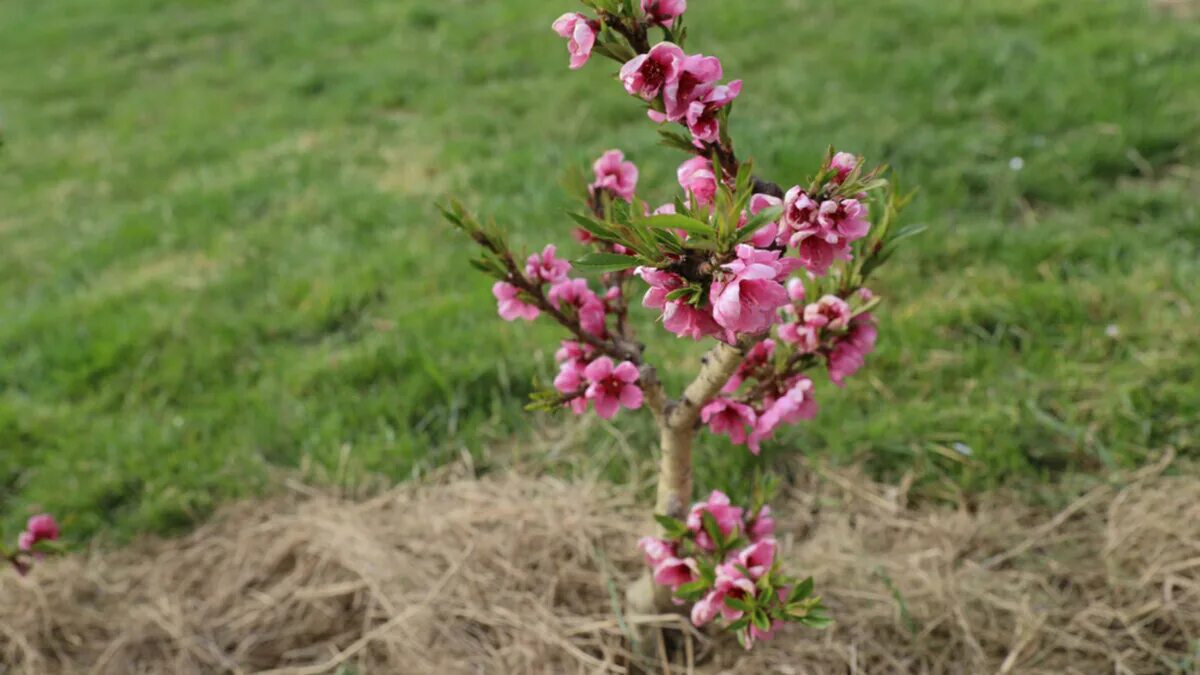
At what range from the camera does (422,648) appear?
2.52 metres

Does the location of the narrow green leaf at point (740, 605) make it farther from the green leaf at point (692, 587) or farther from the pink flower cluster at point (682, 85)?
the pink flower cluster at point (682, 85)

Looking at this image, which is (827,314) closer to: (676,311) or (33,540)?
(676,311)

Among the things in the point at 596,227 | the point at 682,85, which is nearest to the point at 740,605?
the point at 596,227

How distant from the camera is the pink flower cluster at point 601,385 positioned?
1.90 metres

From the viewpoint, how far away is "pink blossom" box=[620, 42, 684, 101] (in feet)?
4.74

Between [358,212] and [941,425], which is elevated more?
[358,212]

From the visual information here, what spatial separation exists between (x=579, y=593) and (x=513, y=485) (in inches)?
18.5

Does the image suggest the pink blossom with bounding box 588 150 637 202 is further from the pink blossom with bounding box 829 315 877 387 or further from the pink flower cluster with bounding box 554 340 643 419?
the pink blossom with bounding box 829 315 877 387

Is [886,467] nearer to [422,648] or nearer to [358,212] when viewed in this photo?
[422,648]

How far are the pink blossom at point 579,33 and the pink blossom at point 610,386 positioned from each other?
609 mm

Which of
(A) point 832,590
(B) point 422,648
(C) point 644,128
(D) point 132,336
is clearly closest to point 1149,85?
(C) point 644,128

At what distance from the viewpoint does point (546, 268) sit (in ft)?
6.71

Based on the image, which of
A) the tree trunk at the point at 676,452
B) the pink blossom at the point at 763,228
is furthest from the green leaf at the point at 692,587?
the pink blossom at the point at 763,228

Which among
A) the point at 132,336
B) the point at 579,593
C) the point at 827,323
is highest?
the point at 827,323
